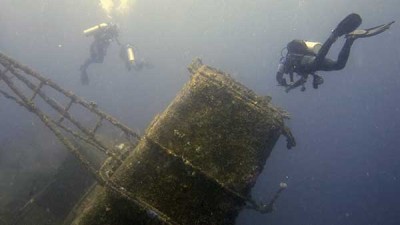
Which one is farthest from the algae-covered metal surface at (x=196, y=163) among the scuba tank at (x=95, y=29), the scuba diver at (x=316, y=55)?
the scuba tank at (x=95, y=29)

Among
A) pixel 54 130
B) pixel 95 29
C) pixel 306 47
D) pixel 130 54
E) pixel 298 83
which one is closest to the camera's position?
pixel 54 130

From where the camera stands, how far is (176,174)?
3969 mm

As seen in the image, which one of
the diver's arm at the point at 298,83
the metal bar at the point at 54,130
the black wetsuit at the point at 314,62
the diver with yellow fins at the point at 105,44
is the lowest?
the metal bar at the point at 54,130

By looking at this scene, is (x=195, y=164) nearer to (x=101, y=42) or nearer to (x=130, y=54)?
(x=130, y=54)

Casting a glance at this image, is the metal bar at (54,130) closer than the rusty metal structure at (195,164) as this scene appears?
No

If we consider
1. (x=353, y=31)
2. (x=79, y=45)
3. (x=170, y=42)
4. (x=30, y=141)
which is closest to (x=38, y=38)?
(x=79, y=45)

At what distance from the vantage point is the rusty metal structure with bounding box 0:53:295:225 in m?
3.90

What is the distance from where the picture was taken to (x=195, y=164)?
13.1 ft

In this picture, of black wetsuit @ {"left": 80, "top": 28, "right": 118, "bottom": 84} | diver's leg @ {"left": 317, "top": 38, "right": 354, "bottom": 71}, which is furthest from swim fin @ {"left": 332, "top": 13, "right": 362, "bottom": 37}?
black wetsuit @ {"left": 80, "top": 28, "right": 118, "bottom": 84}

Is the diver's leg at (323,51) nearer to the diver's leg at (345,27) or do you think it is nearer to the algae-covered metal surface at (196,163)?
the diver's leg at (345,27)

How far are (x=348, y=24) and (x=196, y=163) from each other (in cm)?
397

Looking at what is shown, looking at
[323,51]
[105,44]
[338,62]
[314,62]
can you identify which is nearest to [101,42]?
[105,44]

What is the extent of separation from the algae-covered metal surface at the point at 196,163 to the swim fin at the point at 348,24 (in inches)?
112

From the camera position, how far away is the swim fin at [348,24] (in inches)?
241
